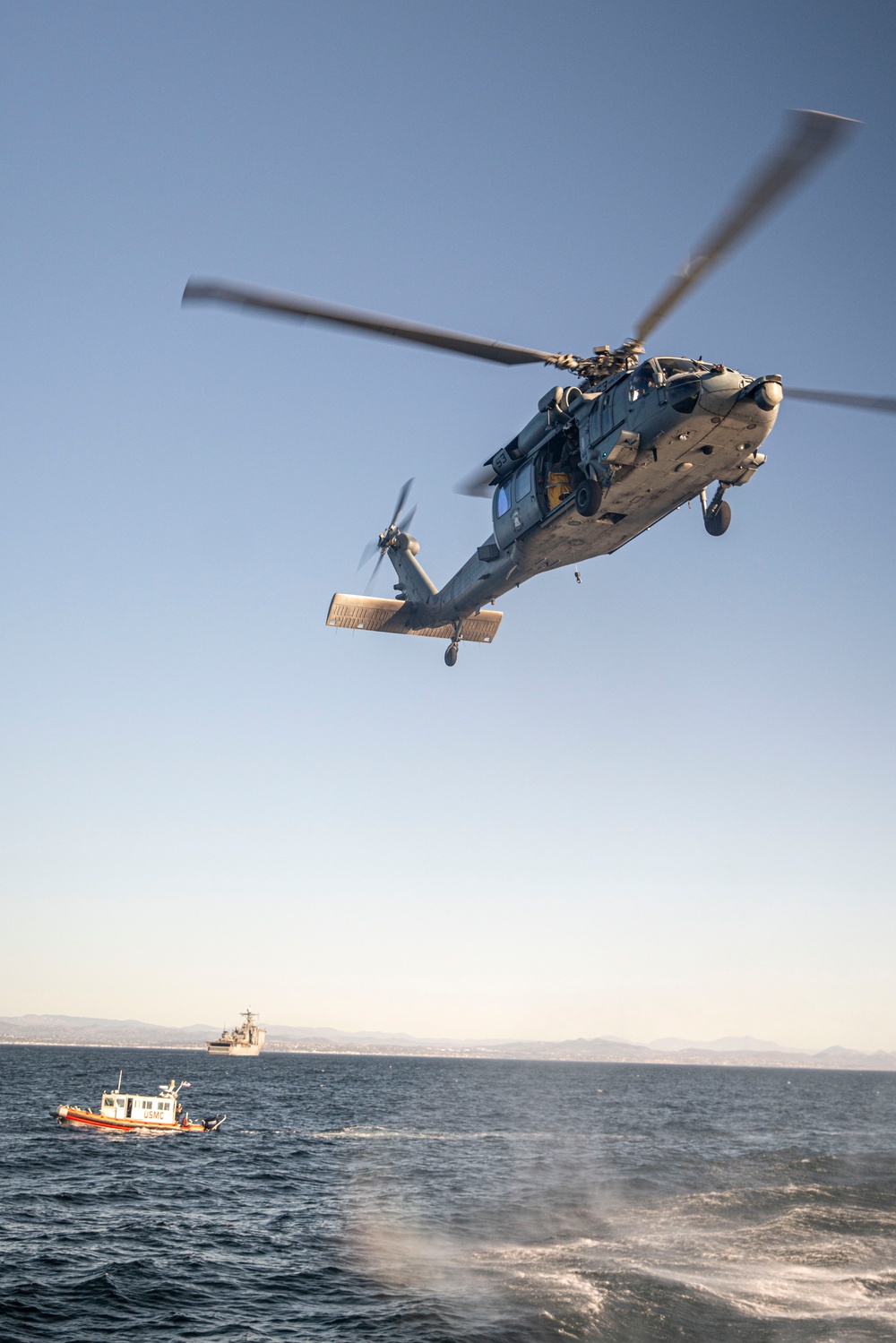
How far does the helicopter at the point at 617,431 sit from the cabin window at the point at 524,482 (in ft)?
0.16

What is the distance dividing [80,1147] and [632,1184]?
27335 mm

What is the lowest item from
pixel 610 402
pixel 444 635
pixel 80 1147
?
pixel 80 1147

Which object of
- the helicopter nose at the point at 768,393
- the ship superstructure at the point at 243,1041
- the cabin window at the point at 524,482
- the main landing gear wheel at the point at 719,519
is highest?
the cabin window at the point at 524,482

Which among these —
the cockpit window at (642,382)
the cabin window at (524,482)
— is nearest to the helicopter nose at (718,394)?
the cockpit window at (642,382)

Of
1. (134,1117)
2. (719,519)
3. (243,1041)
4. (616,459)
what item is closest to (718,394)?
(616,459)

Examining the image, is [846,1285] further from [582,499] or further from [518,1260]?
[582,499]

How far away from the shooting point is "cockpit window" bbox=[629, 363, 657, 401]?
60.9 feet

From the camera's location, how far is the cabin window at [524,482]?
73.4ft

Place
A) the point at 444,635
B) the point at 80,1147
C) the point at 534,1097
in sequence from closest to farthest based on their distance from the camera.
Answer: the point at 444,635, the point at 80,1147, the point at 534,1097

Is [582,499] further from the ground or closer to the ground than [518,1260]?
further from the ground

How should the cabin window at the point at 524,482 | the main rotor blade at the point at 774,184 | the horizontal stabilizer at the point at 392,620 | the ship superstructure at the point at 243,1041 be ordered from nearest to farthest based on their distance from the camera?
the main rotor blade at the point at 774,184 < the cabin window at the point at 524,482 < the horizontal stabilizer at the point at 392,620 < the ship superstructure at the point at 243,1041

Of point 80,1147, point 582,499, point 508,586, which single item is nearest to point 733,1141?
point 80,1147

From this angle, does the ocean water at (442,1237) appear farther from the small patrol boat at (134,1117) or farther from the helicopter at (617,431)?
the helicopter at (617,431)

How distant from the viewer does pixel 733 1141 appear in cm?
5906
